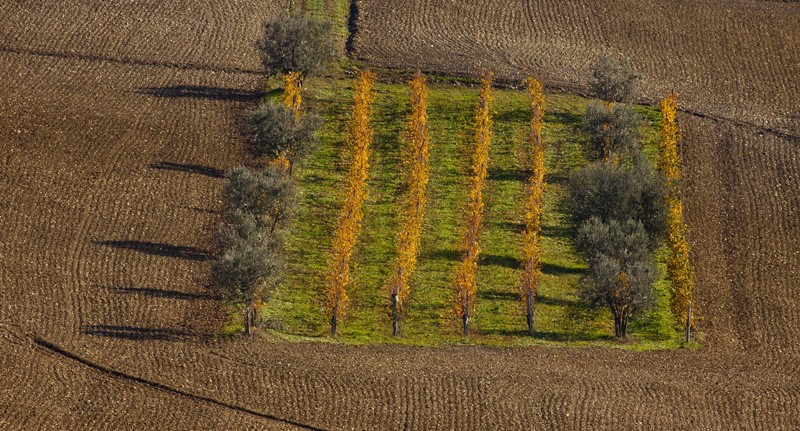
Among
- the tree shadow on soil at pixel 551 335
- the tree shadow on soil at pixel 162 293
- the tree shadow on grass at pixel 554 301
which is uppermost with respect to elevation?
the tree shadow on grass at pixel 554 301

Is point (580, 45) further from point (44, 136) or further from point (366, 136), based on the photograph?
point (44, 136)

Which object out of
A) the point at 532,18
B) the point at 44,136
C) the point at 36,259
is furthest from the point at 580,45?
the point at 36,259

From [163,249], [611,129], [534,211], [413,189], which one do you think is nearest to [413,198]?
[413,189]

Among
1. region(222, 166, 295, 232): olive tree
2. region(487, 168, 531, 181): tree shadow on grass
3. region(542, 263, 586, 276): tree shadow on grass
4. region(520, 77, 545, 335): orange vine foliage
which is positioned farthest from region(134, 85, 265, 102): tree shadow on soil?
region(542, 263, 586, 276): tree shadow on grass

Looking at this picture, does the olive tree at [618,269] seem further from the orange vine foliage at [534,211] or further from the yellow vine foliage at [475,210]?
the yellow vine foliage at [475,210]

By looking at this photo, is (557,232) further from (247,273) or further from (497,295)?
(247,273)

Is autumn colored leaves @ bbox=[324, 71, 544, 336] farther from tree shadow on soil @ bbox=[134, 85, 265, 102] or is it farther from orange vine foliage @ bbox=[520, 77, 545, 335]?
tree shadow on soil @ bbox=[134, 85, 265, 102]

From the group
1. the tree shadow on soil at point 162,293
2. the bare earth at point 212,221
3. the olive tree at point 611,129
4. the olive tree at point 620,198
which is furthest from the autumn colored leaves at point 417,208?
the tree shadow on soil at point 162,293
